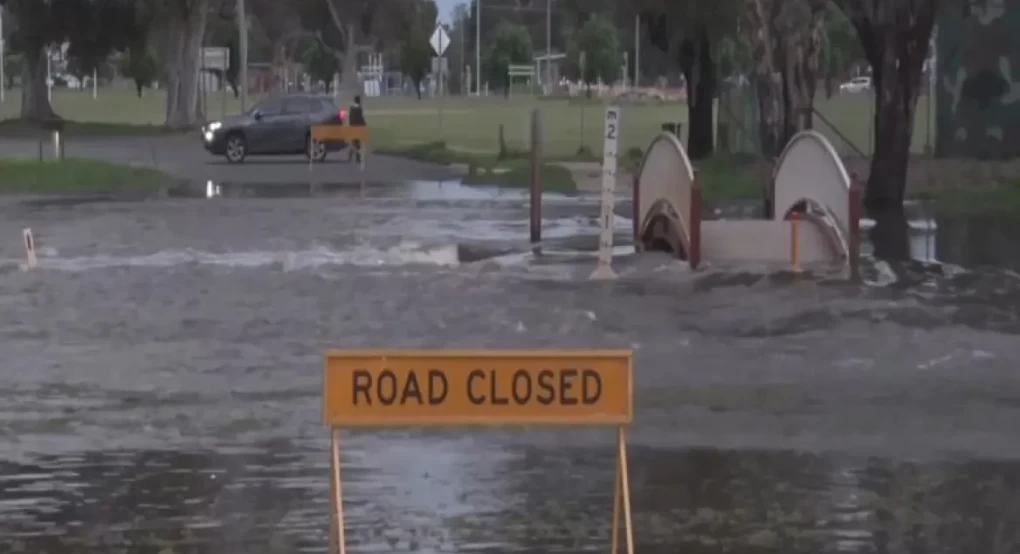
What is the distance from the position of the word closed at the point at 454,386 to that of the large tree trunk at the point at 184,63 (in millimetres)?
56957

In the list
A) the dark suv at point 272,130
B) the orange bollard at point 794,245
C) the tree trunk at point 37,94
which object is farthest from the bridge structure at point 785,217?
the tree trunk at point 37,94

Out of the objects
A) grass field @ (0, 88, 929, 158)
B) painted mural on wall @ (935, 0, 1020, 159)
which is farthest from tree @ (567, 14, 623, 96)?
painted mural on wall @ (935, 0, 1020, 159)

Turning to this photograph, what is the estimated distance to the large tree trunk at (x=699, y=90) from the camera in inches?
1634

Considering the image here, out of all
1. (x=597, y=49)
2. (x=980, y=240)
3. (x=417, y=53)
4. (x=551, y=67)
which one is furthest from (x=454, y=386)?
(x=551, y=67)

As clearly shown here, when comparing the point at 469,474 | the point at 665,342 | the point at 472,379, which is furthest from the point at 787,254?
the point at 472,379

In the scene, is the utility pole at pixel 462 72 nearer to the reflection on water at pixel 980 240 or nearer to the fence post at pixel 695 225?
the reflection on water at pixel 980 240

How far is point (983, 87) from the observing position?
127 feet

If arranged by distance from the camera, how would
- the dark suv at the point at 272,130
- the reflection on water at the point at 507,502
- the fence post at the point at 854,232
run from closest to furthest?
the reflection on water at the point at 507,502 → the fence post at the point at 854,232 → the dark suv at the point at 272,130

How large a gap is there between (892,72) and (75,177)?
1608cm

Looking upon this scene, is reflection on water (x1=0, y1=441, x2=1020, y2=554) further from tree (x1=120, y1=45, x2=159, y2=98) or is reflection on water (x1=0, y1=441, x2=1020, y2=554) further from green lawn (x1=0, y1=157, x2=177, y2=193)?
tree (x1=120, y1=45, x2=159, y2=98)

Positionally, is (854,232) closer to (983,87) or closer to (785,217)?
(785,217)

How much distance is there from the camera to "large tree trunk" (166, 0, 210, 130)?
63.0 m

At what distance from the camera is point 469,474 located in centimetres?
1015


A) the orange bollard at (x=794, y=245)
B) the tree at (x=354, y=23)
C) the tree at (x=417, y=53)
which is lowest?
the orange bollard at (x=794, y=245)
